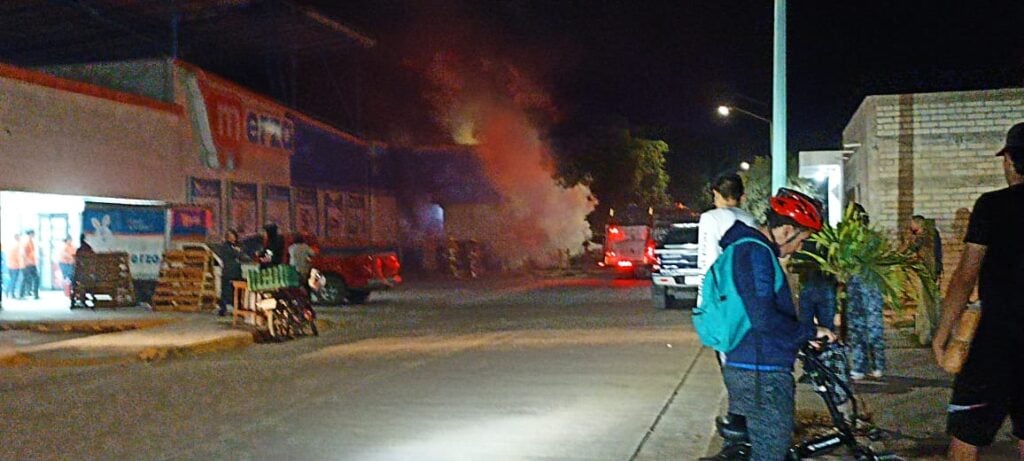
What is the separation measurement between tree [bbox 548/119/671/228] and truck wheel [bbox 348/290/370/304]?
888 inches

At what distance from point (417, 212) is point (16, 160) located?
76.6 feet

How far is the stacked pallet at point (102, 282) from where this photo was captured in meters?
21.9

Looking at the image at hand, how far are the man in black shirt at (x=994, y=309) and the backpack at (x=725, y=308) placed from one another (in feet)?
2.75

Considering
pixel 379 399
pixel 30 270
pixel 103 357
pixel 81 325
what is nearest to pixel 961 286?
pixel 379 399

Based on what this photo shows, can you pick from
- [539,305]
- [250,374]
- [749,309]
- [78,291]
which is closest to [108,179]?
[78,291]

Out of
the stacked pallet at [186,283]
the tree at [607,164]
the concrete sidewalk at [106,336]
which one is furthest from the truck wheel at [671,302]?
the tree at [607,164]

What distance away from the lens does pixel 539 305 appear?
23406 mm

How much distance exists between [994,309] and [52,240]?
24.6 metres

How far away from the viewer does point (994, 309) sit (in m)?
4.74

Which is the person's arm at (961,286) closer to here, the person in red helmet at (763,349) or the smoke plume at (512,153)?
the person in red helmet at (763,349)

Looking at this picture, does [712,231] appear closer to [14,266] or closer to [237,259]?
[237,259]

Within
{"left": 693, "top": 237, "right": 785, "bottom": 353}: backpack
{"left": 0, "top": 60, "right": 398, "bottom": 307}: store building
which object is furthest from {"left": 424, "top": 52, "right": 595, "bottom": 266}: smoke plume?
{"left": 693, "top": 237, "right": 785, "bottom": 353}: backpack

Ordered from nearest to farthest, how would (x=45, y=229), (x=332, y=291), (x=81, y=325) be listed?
(x=81, y=325) → (x=332, y=291) → (x=45, y=229)

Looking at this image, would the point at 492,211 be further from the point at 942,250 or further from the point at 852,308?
the point at 852,308
